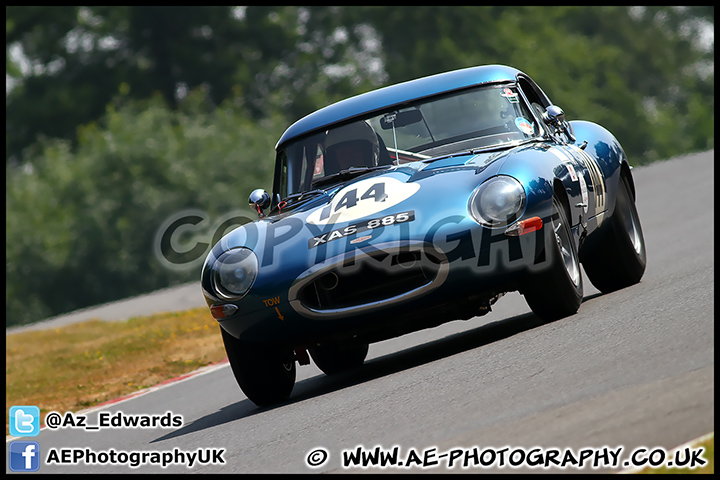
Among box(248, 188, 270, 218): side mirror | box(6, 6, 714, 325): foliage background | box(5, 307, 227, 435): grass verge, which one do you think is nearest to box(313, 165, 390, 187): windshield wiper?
box(248, 188, 270, 218): side mirror

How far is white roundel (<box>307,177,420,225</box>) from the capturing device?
596 cm

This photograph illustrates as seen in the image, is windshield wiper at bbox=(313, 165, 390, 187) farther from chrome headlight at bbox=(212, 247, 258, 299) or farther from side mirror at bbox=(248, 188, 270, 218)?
chrome headlight at bbox=(212, 247, 258, 299)

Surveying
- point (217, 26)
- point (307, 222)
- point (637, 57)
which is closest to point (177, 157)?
point (217, 26)

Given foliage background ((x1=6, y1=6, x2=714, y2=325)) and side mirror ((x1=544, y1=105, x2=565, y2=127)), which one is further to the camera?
foliage background ((x1=6, y1=6, x2=714, y2=325))

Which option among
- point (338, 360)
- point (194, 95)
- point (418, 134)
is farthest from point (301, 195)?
point (194, 95)

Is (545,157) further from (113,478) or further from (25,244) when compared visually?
(25,244)

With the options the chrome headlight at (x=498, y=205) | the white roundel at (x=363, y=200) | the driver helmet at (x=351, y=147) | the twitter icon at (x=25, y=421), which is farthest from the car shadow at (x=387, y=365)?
the twitter icon at (x=25, y=421)

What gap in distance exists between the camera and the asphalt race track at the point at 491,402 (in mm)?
3871

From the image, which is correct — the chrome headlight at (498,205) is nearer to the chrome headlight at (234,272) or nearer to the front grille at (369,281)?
the front grille at (369,281)

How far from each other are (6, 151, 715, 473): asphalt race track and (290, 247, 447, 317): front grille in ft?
1.59

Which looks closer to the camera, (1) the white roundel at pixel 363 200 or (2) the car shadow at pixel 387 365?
(1) the white roundel at pixel 363 200

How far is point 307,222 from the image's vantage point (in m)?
6.14

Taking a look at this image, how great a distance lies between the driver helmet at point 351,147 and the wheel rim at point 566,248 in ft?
4.60

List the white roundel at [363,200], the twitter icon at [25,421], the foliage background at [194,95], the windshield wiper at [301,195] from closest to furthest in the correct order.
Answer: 1. the white roundel at [363,200]
2. the windshield wiper at [301,195]
3. the twitter icon at [25,421]
4. the foliage background at [194,95]
